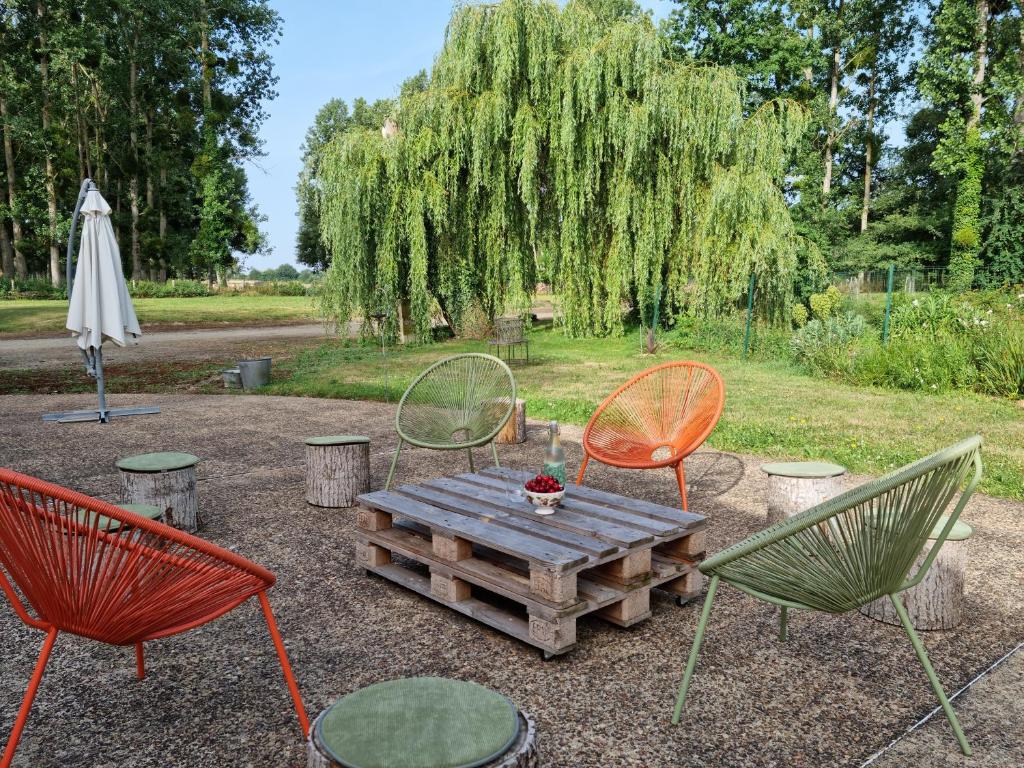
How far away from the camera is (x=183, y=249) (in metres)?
32.1

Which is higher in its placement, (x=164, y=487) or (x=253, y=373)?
(x=164, y=487)

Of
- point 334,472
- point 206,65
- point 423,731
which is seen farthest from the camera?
point 206,65

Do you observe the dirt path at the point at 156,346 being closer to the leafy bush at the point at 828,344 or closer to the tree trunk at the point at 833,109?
the leafy bush at the point at 828,344

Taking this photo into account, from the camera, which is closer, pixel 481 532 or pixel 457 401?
pixel 481 532

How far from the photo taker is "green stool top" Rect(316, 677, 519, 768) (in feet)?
4.29

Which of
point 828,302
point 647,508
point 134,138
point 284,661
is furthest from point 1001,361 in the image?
point 134,138

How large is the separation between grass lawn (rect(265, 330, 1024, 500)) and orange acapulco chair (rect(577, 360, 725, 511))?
5.83ft

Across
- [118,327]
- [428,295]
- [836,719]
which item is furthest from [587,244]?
[836,719]

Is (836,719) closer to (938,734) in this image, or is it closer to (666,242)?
(938,734)

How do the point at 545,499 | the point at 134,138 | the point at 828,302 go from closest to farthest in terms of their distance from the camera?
the point at 545,499 → the point at 828,302 → the point at 134,138

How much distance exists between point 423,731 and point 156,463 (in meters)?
3.15

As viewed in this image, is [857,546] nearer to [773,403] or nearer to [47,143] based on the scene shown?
[773,403]

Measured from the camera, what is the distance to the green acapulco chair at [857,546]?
1.90 m

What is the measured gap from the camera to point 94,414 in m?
7.36
